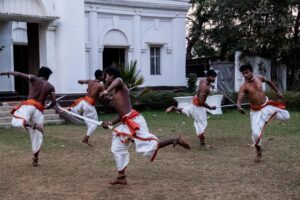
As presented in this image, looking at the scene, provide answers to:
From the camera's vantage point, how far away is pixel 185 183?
23.3ft

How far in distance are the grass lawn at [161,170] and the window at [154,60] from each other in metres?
9.06

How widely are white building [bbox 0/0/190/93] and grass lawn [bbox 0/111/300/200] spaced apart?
514 cm

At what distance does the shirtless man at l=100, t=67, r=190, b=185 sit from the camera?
6910 mm

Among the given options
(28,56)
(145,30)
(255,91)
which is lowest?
(255,91)

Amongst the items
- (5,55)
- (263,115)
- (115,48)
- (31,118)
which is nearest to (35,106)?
(31,118)

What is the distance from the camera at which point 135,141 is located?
6.96m

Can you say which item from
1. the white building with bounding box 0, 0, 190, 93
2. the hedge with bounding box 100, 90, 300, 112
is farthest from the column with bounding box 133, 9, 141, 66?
the hedge with bounding box 100, 90, 300, 112

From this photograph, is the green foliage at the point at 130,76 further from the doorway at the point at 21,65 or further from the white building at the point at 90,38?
the doorway at the point at 21,65

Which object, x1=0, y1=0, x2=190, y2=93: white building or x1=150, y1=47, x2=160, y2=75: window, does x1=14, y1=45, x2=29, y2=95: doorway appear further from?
x1=150, y1=47, x2=160, y2=75: window

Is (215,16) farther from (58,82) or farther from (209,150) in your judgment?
(209,150)

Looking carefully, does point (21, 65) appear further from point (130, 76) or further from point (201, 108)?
point (201, 108)

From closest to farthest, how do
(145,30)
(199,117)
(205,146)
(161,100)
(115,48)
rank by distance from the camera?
(205,146), (199,117), (161,100), (115,48), (145,30)

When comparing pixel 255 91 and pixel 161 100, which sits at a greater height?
pixel 255 91

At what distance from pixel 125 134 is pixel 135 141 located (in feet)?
0.59
